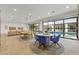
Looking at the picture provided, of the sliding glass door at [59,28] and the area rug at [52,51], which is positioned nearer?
the area rug at [52,51]

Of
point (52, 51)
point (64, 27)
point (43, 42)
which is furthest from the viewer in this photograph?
point (43, 42)

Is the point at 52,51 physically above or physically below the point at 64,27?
below

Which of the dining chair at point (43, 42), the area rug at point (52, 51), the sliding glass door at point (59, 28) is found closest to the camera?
the area rug at point (52, 51)

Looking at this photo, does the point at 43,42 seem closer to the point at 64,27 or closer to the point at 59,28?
the point at 59,28

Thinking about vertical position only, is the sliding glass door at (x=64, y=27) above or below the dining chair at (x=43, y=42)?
above

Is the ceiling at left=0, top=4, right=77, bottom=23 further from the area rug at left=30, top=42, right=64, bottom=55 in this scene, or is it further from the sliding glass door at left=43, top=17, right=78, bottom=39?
the area rug at left=30, top=42, right=64, bottom=55

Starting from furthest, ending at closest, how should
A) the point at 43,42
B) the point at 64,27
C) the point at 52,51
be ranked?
the point at 43,42
the point at 64,27
the point at 52,51

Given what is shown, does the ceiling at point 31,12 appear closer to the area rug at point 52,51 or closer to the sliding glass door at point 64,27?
the sliding glass door at point 64,27

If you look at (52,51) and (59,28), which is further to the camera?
(59,28)

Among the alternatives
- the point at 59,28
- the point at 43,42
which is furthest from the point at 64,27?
the point at 43,42

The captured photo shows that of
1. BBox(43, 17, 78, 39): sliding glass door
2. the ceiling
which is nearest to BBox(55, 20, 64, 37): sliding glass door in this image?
BBox(43, 17, 78, 39): sliding glass door

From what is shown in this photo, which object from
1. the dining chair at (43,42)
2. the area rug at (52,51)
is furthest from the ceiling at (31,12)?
the area rug at (52,51)

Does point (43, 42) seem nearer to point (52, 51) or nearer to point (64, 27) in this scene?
point (52, 51)

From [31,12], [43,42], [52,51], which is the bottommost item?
[52,51]
